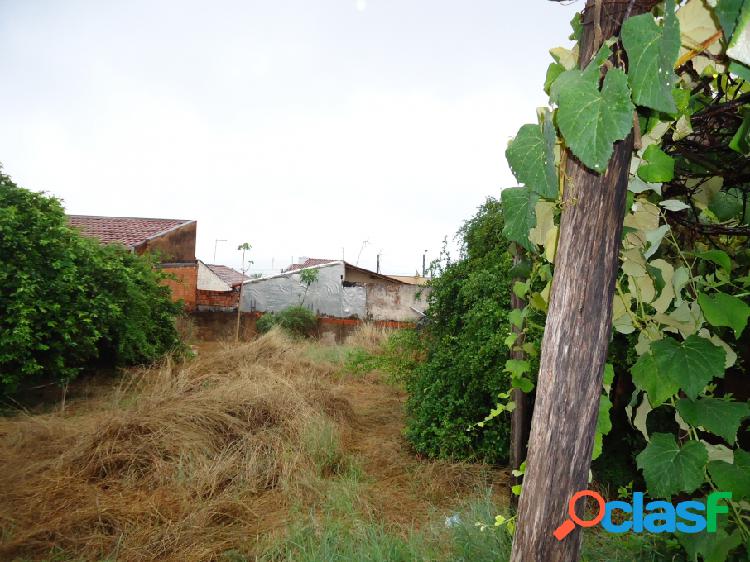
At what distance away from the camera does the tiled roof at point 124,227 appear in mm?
11758

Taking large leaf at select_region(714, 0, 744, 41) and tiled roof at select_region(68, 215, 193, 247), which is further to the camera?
tiled roof at select_region(68, 215, 193, 247)

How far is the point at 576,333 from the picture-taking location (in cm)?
93

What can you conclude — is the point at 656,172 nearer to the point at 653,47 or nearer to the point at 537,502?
the point at 653,47

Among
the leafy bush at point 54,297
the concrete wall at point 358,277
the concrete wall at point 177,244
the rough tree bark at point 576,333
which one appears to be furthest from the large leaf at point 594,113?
the concrete wall at point 358,277

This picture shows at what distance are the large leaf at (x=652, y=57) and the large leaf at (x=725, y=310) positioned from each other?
0.47 m

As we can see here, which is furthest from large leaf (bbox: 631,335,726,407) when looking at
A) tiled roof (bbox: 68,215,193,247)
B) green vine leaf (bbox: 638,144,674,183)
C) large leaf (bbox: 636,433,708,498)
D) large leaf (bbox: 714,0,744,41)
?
tiled roof (bbox: 68,215,193,247)

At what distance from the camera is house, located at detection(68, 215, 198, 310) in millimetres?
12094

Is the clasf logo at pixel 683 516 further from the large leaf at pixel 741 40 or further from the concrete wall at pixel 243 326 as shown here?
the concrete wall at pixel 243 326

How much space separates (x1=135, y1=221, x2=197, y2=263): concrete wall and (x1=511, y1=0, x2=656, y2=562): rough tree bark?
12.7m

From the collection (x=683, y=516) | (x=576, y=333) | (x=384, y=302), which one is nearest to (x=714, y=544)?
(x=683, y=516)

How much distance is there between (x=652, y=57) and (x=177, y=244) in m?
14.6

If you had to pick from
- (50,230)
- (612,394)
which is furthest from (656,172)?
(50,230)

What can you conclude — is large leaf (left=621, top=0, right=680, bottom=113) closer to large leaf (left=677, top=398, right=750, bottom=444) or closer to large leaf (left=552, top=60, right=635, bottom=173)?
large leaf (left=552, top=60, right=635, bottom=173)

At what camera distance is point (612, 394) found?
3279 millimetres
